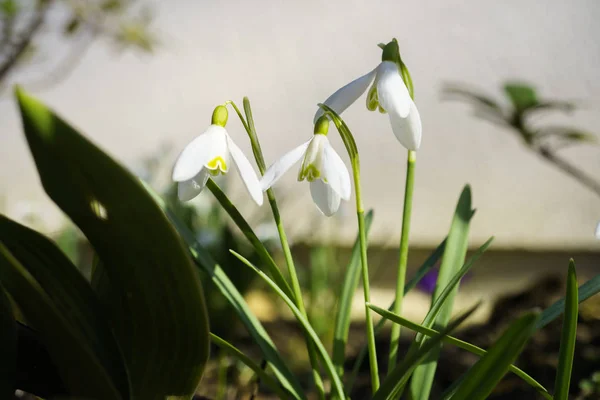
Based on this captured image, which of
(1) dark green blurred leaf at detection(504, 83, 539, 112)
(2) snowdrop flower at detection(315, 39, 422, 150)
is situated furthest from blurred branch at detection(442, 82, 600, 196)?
(2) snowdrop flower at detection(315, 39, 422, 150)

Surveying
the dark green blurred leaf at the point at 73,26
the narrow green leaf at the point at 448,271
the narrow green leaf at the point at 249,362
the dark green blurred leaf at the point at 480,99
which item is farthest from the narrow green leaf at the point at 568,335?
the dark green blurred leaf at the point at 73,26

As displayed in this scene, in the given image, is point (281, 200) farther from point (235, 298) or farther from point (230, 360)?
point (235, 298)

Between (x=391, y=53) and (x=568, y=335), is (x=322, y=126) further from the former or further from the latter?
(x=568, y=335)

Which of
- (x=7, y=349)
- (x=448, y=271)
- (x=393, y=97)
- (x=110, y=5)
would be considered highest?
(x=110, y=5)

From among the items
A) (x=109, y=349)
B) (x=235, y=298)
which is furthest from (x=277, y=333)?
(x=109, y=349)

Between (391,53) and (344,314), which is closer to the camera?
(391,53)

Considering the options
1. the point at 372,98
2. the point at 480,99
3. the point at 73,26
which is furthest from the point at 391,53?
the point at 73,26

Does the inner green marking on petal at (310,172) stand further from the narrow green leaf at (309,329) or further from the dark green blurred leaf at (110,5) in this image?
the dark green blurred leaf at (110,5)
